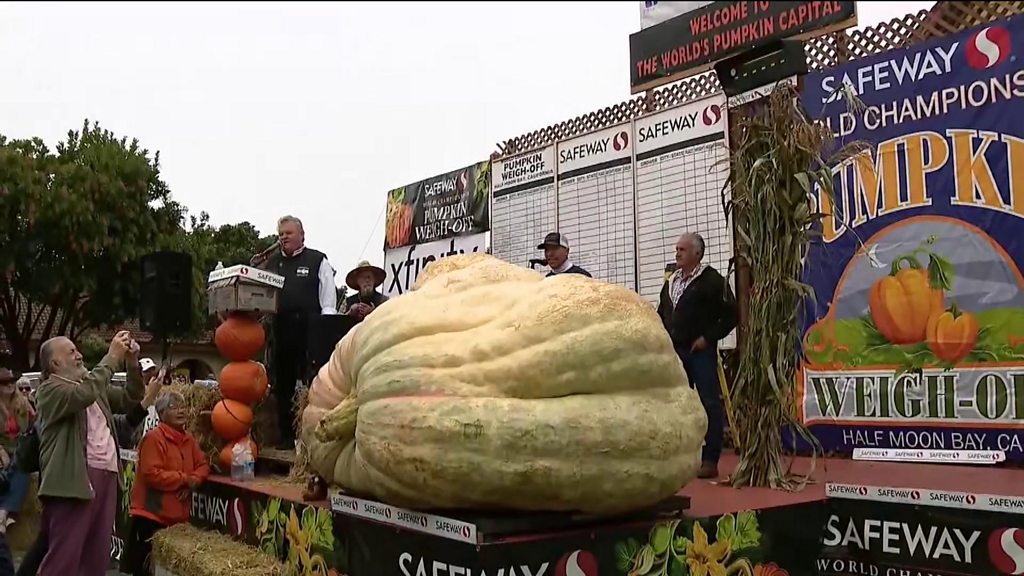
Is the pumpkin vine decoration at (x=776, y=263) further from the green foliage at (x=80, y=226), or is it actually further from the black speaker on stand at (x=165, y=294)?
the green foliage at (x=80, y=226)

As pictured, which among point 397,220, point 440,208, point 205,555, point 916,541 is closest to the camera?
point 916,541

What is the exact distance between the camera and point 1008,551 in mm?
2639

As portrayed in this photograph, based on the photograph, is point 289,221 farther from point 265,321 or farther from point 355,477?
point 355,477

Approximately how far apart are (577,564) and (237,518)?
2.00 meters

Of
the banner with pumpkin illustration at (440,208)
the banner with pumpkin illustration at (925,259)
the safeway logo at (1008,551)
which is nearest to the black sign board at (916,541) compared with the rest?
the safeway logo at (1008,551)

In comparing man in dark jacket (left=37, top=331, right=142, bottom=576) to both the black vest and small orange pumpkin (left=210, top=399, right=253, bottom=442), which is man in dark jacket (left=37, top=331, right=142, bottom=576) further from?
the black vest

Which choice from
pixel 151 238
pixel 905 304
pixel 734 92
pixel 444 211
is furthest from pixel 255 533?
pixel 151 238

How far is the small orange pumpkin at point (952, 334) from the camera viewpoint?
14.1 feet

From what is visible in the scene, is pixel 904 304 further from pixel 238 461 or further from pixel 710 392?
pixel 238 461

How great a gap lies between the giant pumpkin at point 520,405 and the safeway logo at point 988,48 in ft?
9.70

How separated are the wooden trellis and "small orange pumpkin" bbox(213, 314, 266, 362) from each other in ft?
11.4

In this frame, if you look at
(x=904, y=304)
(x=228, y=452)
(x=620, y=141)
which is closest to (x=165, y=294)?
(x=228, y=452)

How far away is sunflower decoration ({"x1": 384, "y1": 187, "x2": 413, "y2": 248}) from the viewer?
30.6 ft

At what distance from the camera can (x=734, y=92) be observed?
424 centimetres
